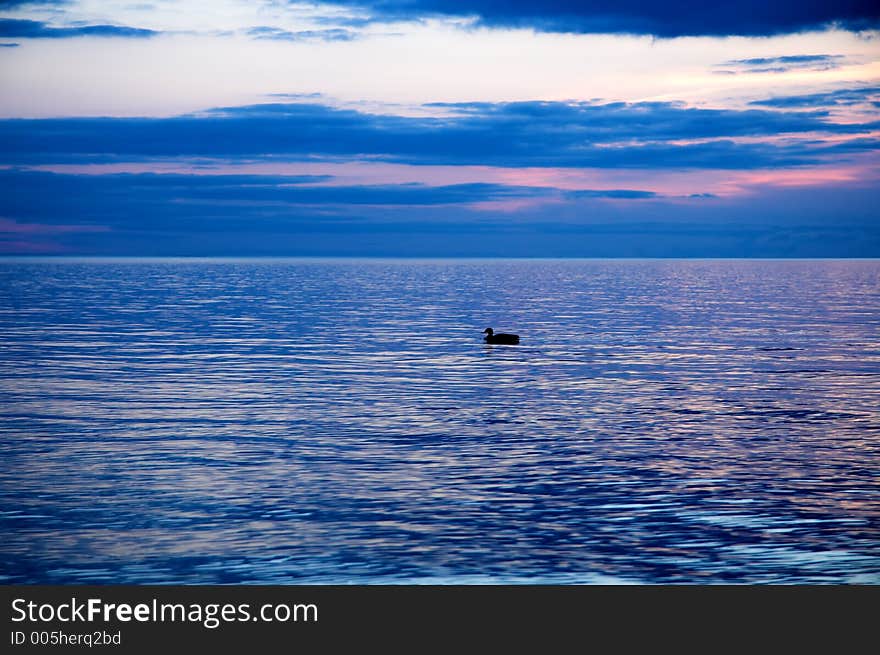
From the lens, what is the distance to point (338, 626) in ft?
40.9

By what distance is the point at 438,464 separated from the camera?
22.5 metres

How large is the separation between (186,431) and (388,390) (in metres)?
8.87

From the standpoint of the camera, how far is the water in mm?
16094

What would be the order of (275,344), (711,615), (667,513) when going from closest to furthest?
1. (711,615)
2. (667,513)
3. (275,344)

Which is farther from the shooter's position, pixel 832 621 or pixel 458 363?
pixel 458 363

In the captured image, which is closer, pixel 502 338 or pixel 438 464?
pixel 438 464

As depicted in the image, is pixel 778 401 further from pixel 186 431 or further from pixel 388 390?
pixel 186 431

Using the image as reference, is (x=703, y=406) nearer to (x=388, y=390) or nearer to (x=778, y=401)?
(x=778, y=401)

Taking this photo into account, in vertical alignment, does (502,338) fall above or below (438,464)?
below

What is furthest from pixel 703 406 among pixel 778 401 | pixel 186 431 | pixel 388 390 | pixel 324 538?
pixel 324 538

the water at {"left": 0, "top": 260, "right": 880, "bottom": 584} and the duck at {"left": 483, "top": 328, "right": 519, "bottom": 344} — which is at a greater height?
the water at {"left": 0, "top": 260, "right": 880, "bottom": 584}

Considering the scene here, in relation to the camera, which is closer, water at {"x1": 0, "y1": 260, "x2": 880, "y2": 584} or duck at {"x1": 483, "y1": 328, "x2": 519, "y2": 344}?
water at {"x1": 0, "y1": 260, "x2": 880, "y2": 584}

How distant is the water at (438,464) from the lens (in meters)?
16.1

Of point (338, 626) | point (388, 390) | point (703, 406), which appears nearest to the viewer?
point (338, 626)
